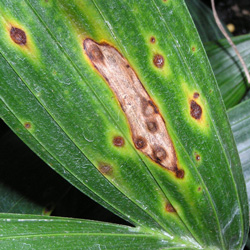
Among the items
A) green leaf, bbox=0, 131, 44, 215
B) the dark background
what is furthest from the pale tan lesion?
the dark background

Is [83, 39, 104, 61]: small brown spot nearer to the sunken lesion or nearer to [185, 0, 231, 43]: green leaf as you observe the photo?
the sunken lesion

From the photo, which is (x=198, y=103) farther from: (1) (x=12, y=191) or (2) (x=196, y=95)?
(1) (x=12, y=191)

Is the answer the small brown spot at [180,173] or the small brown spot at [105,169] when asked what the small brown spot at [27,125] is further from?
the small brown spot at [180,173]

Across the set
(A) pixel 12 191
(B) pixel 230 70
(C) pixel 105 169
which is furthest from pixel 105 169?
(B) pixel 230 70

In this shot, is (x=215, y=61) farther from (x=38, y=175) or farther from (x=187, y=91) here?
(x=38, y=175)

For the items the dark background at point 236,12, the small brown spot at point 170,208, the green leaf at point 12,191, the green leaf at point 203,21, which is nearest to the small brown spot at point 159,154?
the small brown spot at point 170,208
